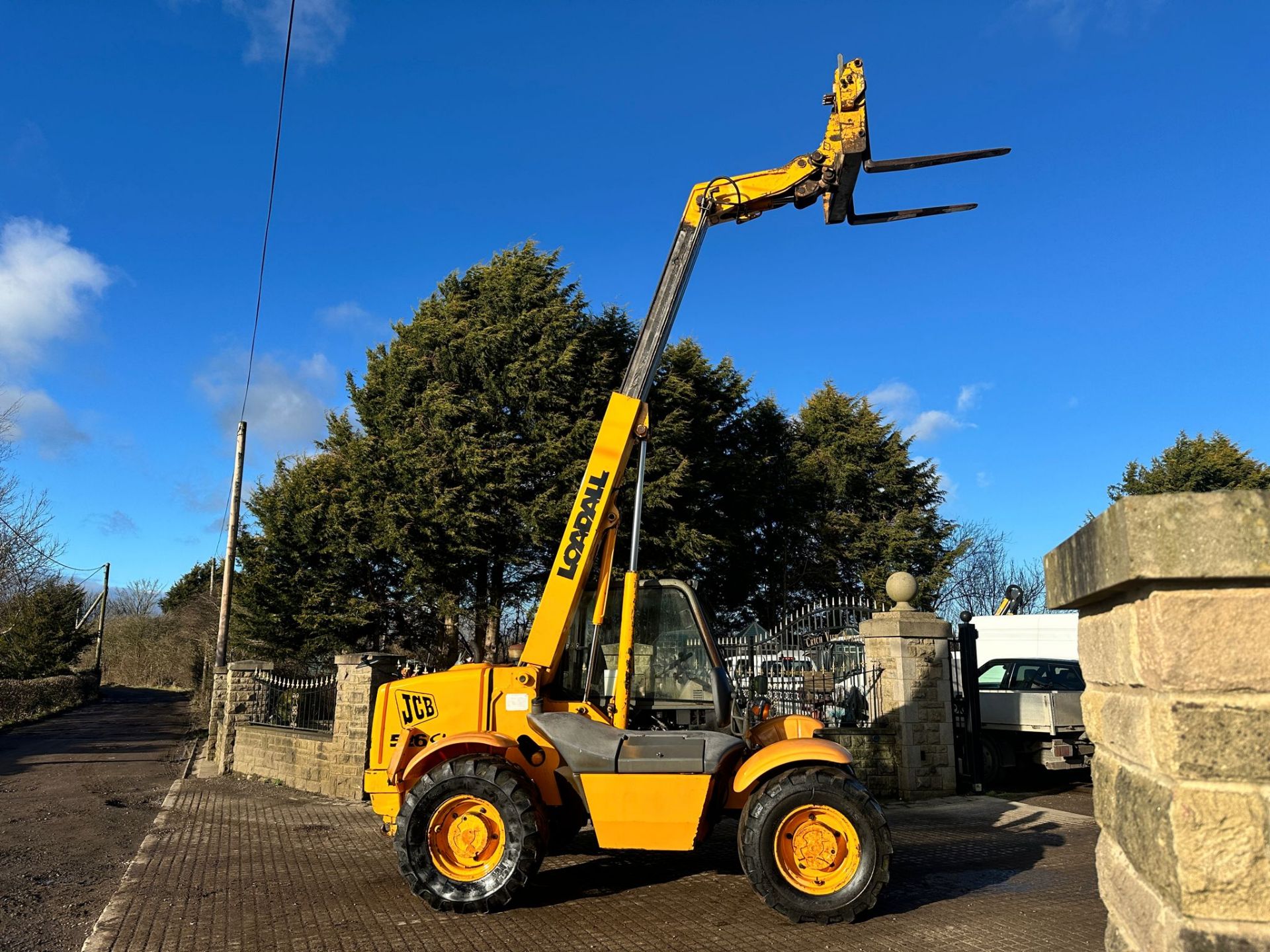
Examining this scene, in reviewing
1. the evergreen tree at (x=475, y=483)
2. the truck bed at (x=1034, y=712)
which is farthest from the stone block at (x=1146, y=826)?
the evergreen tree at (x=475, y=483)

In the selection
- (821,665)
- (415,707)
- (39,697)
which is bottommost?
(39,697)

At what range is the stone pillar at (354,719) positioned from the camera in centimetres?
1079

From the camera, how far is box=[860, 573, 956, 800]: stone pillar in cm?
1045

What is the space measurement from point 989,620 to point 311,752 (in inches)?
596

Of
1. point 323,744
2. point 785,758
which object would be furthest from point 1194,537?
point 323,744

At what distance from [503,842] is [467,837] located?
29 centimetres

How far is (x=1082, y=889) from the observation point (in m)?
6.35

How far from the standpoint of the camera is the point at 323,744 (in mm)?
11289

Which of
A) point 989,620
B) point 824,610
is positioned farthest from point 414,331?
point 989,620

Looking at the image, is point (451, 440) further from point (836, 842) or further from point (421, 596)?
point (836, 842)

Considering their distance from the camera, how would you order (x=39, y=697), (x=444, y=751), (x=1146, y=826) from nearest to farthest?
1. (x=1146, y=826)
2. (x=444, y=751)
3. (x=39, y=697)

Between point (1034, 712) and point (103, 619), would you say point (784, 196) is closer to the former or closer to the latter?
point (1034, 712)

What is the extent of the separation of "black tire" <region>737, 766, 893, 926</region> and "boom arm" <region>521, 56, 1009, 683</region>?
6.53 feet

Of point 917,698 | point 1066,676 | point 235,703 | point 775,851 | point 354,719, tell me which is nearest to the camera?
point 775,851
